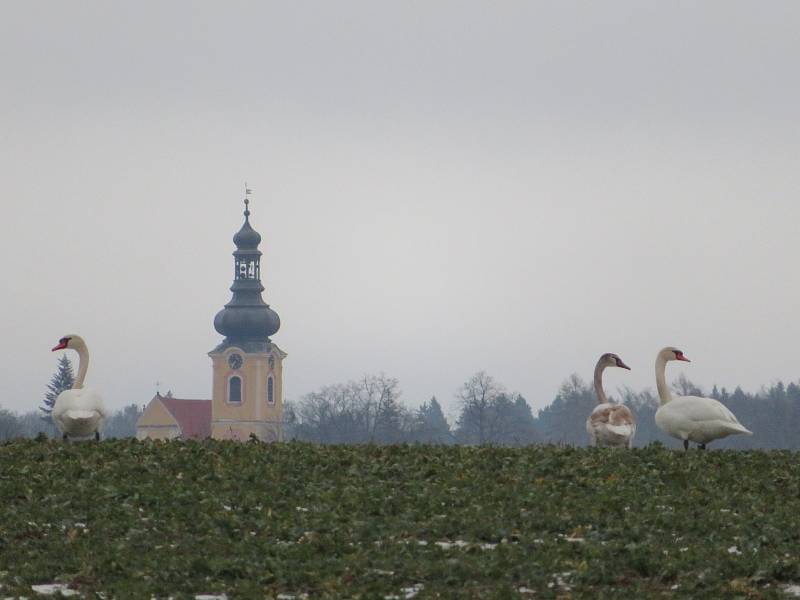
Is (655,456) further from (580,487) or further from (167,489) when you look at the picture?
(167,489)

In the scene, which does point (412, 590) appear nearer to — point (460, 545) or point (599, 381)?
point (460, 545)

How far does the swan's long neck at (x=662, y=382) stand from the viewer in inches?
1131

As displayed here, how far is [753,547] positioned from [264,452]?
26.0 ft

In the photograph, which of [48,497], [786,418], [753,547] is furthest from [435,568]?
[786,418]

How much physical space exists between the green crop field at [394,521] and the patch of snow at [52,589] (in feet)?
0.35

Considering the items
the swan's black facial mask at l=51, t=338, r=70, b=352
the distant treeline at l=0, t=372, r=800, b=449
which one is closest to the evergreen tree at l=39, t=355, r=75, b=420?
the distant treeline at l=0, t=372, r=800, b=449

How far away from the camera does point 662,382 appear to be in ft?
96.6

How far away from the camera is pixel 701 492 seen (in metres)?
22.3

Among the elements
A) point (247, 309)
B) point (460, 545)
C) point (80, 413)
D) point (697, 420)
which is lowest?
point (460, 545)

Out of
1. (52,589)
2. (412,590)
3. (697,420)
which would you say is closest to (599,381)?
(697,420)

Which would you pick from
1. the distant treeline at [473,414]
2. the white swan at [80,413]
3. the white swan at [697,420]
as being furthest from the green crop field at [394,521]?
the distant treeline at [473,414]

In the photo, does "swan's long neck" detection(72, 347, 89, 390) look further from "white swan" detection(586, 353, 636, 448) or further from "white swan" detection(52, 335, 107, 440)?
"white swan" detection(586, 353, 636, 448)

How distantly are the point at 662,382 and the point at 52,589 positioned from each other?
45.3 feet

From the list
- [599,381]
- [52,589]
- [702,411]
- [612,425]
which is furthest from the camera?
[599,381]
